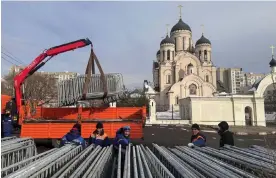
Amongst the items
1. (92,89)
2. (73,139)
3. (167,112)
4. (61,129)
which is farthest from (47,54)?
(167,112)

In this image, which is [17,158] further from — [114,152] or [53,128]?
[53,128]

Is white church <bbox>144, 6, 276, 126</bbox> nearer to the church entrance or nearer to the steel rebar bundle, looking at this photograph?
the church entrance

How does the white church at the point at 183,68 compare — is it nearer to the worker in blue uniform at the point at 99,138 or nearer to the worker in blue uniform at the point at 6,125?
the worker in blue uniform at the point at 6,125

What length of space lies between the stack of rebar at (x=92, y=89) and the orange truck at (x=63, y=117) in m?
0.57

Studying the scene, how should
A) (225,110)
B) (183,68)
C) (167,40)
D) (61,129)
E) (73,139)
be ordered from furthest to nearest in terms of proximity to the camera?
1. (167,40)
2. (183,68)
3. (225,110)
4. (61,129)
5. (73,139)

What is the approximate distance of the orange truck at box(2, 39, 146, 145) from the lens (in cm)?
1016

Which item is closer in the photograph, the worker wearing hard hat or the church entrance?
the worker wearing hard hat

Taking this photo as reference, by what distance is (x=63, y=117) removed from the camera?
1120 centimetres

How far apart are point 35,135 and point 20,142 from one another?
360cm

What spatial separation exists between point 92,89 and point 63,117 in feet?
6.31

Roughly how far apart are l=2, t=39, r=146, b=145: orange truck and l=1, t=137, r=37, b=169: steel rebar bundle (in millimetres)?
2853

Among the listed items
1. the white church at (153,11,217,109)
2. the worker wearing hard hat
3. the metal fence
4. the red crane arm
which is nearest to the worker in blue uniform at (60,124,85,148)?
the worker wearing hard hat

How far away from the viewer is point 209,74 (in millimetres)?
53000

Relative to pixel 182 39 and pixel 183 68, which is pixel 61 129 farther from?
pixel 182 39
